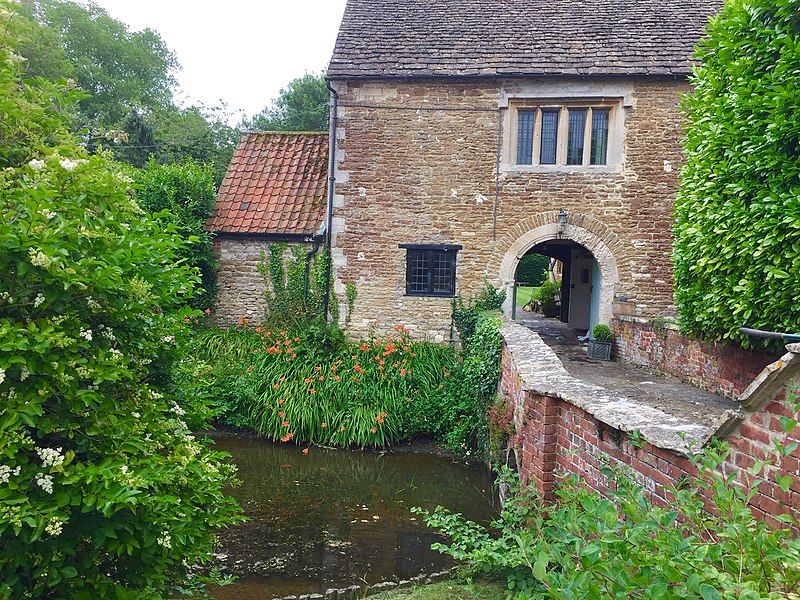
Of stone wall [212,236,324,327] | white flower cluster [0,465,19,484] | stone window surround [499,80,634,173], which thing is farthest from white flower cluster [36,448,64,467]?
stone window surround [499,80,634,173]

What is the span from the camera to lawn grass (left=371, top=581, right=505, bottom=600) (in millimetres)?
4337

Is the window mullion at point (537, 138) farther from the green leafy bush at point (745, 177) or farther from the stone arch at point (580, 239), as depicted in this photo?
the green leafy bush at point (745, 177)

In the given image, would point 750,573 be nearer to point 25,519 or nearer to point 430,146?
point 25,519

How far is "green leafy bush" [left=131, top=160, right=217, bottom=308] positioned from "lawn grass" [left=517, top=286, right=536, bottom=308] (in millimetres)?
17841

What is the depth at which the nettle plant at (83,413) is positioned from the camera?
262cm

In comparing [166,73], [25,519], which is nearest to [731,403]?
[25,519]

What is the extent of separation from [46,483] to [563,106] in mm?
11606

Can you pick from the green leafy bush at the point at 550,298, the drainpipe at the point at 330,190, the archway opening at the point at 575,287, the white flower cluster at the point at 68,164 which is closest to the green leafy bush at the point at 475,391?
the archway opening at the point at 575,287

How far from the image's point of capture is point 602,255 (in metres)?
11.8

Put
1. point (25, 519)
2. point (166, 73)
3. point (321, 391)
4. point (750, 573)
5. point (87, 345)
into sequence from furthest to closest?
point (166, 73), point (321, 391), point (87, 345), point (25, 519), point (750, 573)

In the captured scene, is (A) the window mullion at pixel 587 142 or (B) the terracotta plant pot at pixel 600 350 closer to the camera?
(B) the terracotta plant pot at pixel 600 350

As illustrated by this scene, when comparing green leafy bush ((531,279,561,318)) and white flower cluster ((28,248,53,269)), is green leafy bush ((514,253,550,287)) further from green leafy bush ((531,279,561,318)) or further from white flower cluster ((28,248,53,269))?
white flower cluster ((28,248,53,269))

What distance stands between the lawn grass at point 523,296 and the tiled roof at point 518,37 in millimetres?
16130

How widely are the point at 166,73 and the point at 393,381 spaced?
3535cm
